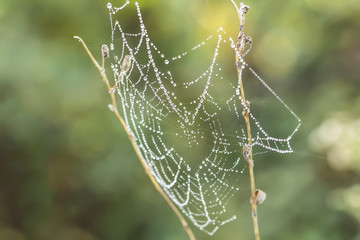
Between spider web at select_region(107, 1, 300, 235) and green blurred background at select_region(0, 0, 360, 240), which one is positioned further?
green blurred background at select_region(0, 0, 360, 240)

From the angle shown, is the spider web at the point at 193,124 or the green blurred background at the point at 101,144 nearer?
the spider web at the point at 193,124

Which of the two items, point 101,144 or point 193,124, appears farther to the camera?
point 101,144

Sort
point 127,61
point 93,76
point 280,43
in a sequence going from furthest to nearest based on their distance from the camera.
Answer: point 280,43 < point 93,76 < point 127,61

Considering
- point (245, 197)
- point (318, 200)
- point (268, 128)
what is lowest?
point (318, 200)

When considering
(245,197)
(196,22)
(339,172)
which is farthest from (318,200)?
(196,22)

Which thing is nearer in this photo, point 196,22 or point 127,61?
point 127,61

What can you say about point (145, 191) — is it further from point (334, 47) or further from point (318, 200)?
point (334, 47)

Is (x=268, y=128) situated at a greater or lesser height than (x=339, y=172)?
greater

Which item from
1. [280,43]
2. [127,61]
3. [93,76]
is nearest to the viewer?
[127,61]
